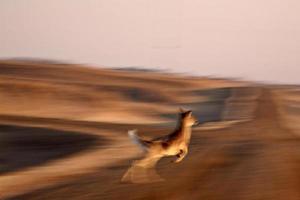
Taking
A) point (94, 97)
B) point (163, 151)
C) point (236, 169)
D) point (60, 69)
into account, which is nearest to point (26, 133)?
point (236, 169)

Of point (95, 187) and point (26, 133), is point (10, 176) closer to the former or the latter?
point (95, 187)

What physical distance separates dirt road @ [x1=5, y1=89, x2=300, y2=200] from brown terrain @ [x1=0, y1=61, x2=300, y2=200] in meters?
0.02

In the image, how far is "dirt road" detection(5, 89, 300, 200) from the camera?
9148 millimetres

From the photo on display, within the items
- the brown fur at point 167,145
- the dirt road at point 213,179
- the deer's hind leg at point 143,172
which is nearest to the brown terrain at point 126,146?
the dirt road at point 213,179

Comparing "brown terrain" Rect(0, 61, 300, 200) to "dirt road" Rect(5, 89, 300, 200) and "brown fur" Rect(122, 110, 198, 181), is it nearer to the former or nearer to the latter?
"dirt road" Rect(5, 89, 300, 200)

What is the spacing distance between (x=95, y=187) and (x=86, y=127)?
13339 mm

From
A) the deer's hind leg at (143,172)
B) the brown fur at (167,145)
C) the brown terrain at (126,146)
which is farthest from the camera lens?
the brown terrain at (126,146)

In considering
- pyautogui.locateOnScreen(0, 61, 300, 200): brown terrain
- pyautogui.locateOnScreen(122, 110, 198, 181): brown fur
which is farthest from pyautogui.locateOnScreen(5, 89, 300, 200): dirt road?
pyautogui.locateOnScreen(122, 110, 198, 181): brown fur

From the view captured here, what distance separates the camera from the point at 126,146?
1747 centimetres

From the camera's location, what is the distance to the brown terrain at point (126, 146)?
9.73 m

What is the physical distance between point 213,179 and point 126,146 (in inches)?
290

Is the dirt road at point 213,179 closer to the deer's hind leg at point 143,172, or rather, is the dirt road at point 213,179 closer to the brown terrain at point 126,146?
the brown terrain at point 126,146

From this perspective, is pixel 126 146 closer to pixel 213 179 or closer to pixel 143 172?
pixel 213 179

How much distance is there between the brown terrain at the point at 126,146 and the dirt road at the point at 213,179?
16 millimetres
